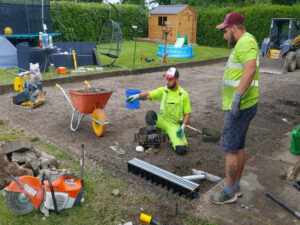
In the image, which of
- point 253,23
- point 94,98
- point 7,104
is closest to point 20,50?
point 7,104

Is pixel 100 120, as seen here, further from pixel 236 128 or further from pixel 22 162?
pixel 236 128

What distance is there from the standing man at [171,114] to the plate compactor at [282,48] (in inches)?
355

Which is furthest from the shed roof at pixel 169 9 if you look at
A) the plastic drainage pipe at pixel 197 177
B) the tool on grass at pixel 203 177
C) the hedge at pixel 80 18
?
the plastic drainage pipe at pixel 197 177

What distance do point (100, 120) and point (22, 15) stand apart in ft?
46.7

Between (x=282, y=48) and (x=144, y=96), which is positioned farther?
(x=282, y=48)

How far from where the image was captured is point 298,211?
115 inches

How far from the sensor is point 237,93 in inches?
104

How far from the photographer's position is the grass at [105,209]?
9.15 ft

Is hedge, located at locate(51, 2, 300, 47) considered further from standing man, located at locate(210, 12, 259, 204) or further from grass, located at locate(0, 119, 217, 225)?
standing man, located at locate(210, 12, 259, 204)

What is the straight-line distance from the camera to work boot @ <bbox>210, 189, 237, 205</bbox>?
3041 mm

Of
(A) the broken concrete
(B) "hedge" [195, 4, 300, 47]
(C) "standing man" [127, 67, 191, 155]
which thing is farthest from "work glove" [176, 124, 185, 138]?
(B) "hedge" [195, 4, 300, 47]

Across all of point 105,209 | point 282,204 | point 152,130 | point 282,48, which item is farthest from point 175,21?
point 105,209

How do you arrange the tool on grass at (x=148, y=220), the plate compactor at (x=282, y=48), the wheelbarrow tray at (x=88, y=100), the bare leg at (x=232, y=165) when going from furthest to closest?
the plate compactor at (x=282, y=48) < the wheelbarrow tray at (x=88, y=100) < the bare leg at (x=232, y=165) < the tool on grass at (x=148, y=220)

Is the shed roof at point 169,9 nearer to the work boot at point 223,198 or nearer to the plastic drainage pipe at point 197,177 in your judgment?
the plastic drainage pipe at point 197,177
